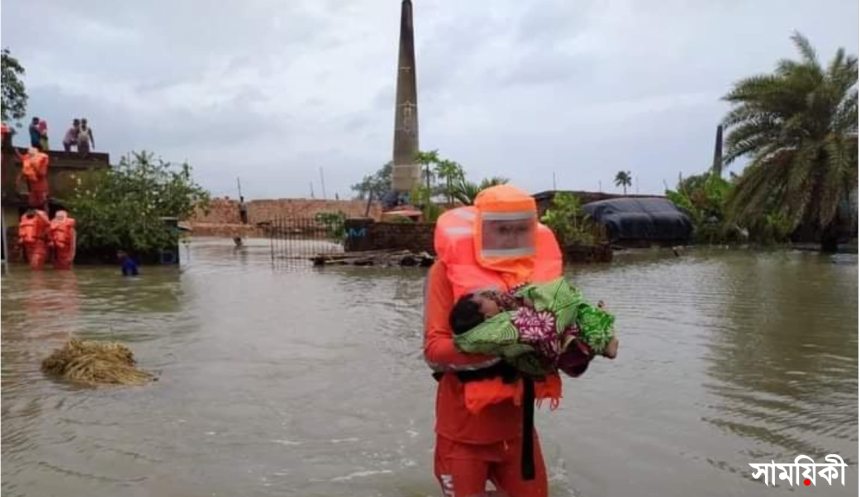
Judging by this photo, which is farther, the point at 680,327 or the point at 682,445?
the point at 680,327

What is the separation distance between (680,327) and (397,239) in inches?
530

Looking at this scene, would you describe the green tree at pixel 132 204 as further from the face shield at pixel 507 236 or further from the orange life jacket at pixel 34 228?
the face shield at pixel 507 236

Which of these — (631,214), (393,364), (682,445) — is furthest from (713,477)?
(631,214)

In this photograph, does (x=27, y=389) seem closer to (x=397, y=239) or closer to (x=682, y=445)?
(x=682, y=445)

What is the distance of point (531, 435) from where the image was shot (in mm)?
2619

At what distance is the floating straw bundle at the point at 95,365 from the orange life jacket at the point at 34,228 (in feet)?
40.4

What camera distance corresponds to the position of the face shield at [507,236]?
267cm

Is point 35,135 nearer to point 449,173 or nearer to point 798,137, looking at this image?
point 449,173

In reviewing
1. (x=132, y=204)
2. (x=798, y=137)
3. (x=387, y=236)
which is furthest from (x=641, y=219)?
(x=132, y=204)

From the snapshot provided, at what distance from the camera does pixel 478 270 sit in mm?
2654

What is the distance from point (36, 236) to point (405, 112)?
20005 millimetres

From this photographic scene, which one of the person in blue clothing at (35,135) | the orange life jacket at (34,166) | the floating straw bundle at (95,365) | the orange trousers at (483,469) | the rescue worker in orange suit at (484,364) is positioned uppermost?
the person in blue clothing at (35,135)

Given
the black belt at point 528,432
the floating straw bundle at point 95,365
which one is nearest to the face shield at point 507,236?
the black belt at point 528,432

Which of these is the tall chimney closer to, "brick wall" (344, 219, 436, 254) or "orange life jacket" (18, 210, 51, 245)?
"brick wall" (344, 219, 436, 254)
